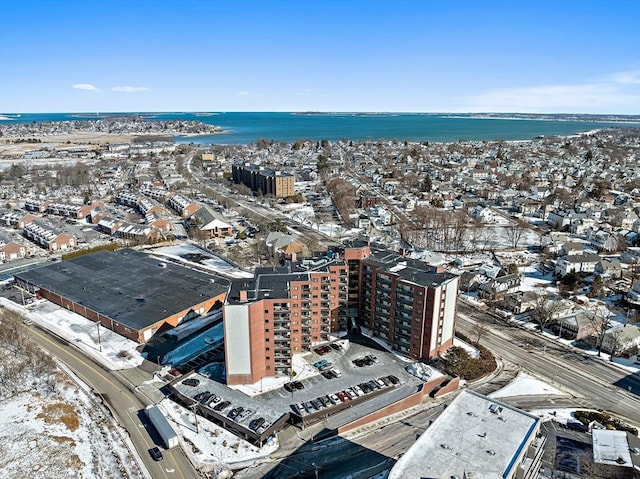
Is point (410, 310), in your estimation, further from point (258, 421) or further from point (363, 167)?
point (363, 167)

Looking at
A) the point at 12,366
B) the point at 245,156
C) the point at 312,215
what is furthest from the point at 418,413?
the point at 245,156

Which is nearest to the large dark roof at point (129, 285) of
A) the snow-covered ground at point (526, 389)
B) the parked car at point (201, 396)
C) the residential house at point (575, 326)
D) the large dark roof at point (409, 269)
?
the parked car at point (201, 396)

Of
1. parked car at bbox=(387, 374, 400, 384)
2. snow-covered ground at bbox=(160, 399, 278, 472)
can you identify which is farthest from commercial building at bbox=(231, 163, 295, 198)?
snow-covered ground at bbox=(160, 399, 278, 472)

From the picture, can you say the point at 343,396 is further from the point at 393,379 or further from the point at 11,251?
the point at 11,251

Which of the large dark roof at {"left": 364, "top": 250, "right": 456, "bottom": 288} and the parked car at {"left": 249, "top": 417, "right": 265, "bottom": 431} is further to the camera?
the large dark roof at {"left": 364, "top": 250, "right": 456, "bottom": 288}

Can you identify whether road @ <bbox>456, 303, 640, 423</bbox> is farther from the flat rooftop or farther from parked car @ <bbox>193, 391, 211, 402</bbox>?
parked car @ <bbox>193, 391, 211, 402</bbox>

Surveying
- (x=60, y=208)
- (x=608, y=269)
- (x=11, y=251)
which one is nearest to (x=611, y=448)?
(x=608, y=269)

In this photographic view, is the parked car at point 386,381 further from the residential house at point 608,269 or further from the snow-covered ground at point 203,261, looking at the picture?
the residential house at point 608,269
